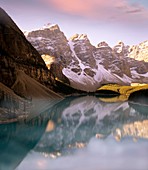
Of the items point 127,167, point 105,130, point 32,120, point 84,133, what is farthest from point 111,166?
point 32,120

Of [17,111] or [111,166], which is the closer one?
[111,166]

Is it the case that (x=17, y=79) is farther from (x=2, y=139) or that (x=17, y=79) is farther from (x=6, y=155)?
(x=6, y=155)

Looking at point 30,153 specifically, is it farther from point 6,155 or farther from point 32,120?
point 32,120

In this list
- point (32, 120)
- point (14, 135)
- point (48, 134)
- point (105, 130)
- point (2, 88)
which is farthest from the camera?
point (2, 88)

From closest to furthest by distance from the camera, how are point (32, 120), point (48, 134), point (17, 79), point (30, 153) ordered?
point (30, 153) < point (48, 134) < point (32, 120) < point (17, 79)

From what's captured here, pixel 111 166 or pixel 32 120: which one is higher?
pixel 111 166

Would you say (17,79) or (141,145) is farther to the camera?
(17,79)

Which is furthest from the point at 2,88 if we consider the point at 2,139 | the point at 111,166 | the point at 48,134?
the point at 111,166

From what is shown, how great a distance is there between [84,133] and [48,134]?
406 inches

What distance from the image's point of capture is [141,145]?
66375 mm

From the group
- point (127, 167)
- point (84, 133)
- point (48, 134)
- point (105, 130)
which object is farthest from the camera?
point (105, 130)

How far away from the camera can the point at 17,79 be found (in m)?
169

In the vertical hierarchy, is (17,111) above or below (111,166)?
below

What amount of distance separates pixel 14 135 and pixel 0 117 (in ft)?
58.3
